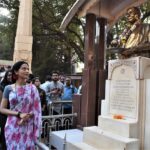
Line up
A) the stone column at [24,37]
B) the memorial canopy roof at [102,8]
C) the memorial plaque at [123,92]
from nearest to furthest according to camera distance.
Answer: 1. the memorial plaque at [123,92]
2. the memorial canopy roof at [102,8]
3. the stone column at [24,37]

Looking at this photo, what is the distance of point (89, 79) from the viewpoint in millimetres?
6859

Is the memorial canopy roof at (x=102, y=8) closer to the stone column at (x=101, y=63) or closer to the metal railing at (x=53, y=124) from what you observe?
the stone column at (x=101, y=63)

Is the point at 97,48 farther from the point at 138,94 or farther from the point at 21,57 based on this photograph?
the point at 21,57

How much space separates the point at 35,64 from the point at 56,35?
844cm

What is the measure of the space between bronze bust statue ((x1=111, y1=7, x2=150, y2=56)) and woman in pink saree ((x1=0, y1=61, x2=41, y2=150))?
2605 mm

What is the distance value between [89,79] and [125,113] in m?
1.74

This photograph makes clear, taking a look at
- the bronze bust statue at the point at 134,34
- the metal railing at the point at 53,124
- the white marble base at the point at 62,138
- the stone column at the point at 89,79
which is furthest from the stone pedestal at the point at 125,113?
the metal railing at the point at 53,124

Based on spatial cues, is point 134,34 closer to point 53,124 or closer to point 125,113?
point 125,113

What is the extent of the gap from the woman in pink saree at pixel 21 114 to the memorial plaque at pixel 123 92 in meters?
1.97

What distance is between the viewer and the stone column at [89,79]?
6809 mm

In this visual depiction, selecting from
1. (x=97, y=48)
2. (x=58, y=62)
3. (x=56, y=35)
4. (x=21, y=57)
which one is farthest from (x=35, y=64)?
(x=97, y=48)

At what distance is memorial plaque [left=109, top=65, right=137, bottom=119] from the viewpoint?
5164mm

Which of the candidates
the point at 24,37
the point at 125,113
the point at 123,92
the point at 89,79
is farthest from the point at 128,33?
the point at 24,37

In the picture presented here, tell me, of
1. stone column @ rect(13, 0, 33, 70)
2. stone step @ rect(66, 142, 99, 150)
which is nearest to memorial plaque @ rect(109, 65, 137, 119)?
stone step @ rect(66, 142, 99, 150)
